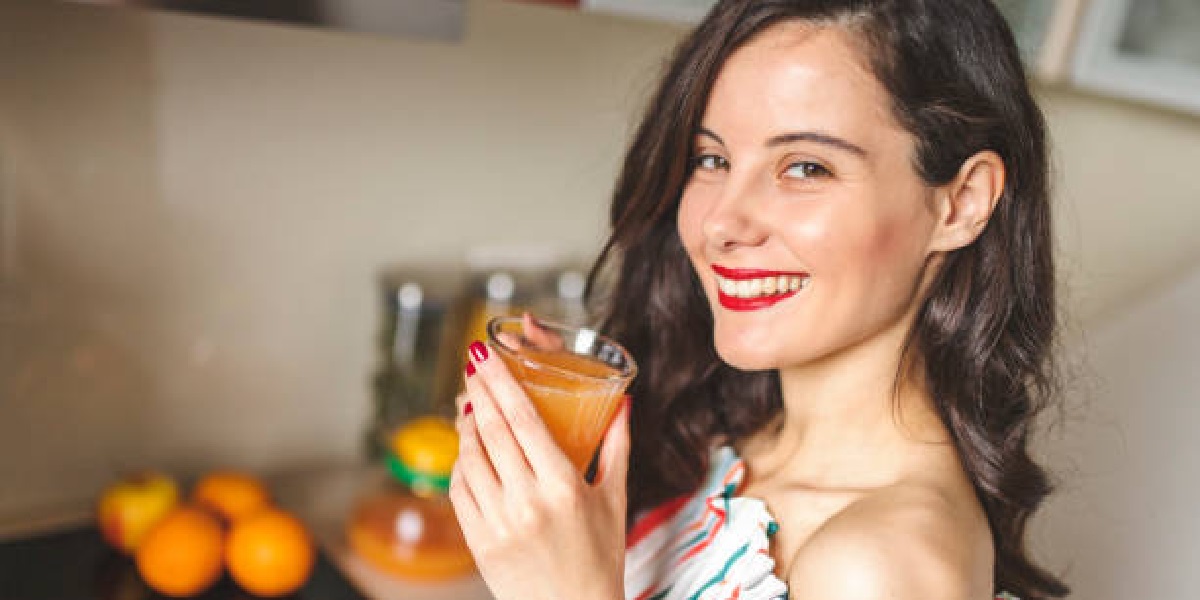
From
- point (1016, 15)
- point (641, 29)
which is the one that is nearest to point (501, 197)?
point (641, 29)

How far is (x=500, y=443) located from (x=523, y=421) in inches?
1.1

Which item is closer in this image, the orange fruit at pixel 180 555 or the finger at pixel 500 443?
the finger at pixel 500 443

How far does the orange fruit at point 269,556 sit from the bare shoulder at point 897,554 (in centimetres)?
68

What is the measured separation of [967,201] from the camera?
0.95m

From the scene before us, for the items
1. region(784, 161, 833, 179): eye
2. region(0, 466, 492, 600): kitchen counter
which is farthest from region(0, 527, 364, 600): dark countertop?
region(784, 161, 833, 179): eye

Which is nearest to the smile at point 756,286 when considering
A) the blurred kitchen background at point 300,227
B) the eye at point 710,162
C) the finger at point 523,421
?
the eye at point 710,162

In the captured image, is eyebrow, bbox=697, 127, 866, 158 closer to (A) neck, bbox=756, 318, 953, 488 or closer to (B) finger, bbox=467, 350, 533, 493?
(A) neck, bbox=756, 318, 953, 488

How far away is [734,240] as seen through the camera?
3.09 feet

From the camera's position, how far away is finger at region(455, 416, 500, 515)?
887 mm

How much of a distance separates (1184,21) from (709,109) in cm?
128

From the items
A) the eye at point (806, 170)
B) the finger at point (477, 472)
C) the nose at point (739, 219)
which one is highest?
the eye at point (806, 170)

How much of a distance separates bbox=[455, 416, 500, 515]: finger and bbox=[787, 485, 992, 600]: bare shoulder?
0.92 ft

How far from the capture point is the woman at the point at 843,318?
88 centimetres

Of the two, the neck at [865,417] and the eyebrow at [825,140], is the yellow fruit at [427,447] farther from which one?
the eyebrow at [825,140]
